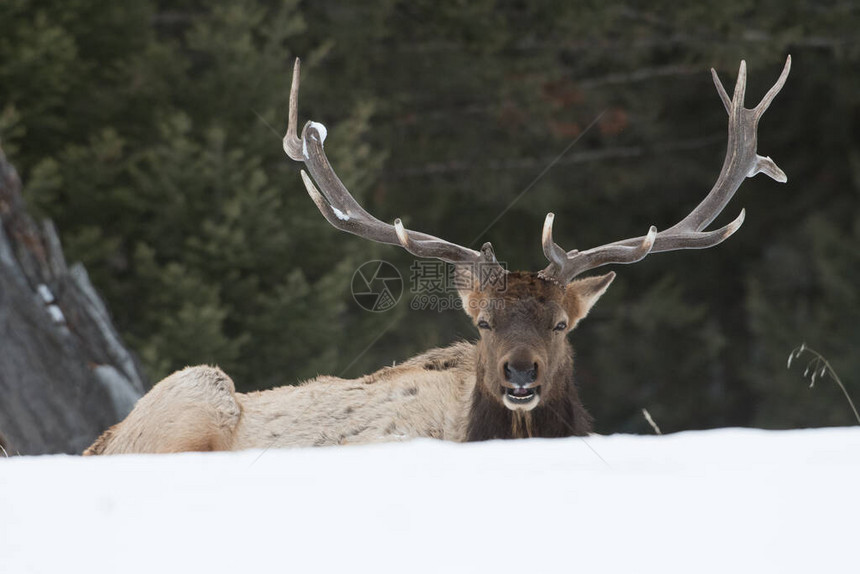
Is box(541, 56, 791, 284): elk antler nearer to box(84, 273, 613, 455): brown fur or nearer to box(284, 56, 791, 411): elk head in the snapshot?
box(284, 56, 791, 411): elk head

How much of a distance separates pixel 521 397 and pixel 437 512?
106 inches

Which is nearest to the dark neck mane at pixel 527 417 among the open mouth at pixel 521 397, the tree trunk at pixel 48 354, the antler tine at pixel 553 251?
the open mouth at pixel 521 397

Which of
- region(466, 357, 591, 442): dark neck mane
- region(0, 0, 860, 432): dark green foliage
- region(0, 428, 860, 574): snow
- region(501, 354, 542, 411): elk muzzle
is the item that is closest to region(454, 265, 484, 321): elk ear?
region(466, 357, 591, 442): dark neck mane

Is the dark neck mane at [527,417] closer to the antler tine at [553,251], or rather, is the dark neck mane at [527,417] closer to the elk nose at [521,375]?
the elk nose at [521,375]

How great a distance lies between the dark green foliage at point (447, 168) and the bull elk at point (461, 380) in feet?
11.0

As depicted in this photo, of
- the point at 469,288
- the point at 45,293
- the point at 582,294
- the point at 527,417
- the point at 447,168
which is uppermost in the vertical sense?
the point at 447,168

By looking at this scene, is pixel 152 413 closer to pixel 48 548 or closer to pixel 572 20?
pixel 48 548

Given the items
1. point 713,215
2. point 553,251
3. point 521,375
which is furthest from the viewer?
point 713,215

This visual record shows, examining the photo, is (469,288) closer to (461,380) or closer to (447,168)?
(461,380)

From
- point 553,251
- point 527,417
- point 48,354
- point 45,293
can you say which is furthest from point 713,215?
point 45,293

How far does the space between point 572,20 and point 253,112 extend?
202 inches

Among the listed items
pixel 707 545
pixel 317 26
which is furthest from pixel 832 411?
pixel 707 545

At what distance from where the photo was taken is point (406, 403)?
568cm

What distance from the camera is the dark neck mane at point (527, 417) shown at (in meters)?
5.21
